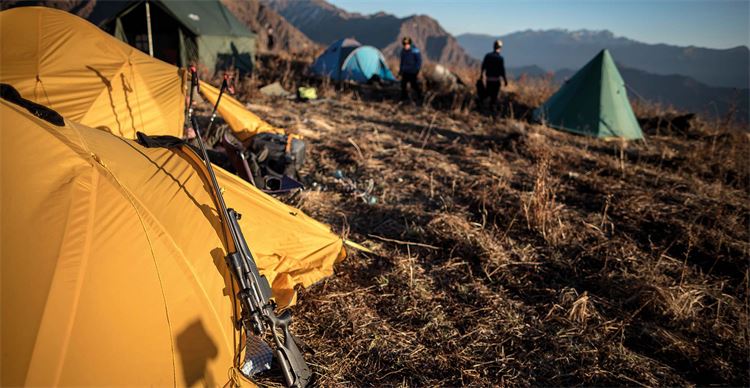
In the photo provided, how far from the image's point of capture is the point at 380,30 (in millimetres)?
120250

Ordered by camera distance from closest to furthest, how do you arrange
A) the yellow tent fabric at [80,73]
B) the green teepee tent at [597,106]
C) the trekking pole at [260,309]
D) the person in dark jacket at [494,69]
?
the trekking pole at [260,309] < the yellow tent fabric at [80,73] < the green teepee tent at [597,106] < the person in dark jacket at [494,69]

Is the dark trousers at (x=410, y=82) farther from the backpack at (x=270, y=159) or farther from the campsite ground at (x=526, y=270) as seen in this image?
the backpack at (x=270, y=159)

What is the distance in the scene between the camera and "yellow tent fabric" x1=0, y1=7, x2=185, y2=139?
13.6 ft

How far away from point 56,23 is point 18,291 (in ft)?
14.1

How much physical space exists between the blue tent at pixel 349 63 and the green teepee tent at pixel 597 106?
19.7 ft

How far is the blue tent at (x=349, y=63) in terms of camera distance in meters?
12.4

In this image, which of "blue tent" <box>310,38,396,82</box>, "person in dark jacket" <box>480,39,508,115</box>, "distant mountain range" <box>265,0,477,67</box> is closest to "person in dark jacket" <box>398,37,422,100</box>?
"person in dark jacket" <box>480,39,508,115</box>

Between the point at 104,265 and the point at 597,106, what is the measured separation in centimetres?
922

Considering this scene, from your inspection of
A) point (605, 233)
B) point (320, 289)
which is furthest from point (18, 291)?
point (605, 233)

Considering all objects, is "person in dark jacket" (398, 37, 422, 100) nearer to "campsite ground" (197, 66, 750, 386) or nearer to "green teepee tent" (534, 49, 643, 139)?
"green teepee tent" (534, 49, 643, 139)

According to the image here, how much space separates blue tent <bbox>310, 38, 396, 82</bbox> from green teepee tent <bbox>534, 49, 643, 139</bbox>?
602cm

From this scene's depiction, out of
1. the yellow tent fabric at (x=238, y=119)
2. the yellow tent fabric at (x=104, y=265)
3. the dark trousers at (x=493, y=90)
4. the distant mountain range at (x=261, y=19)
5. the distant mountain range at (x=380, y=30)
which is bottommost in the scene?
the yellow tent fabric at (x=104, y=265)

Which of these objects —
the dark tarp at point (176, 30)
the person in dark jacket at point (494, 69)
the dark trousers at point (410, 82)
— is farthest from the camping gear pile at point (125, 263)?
the dark tarp at point (176, 30)

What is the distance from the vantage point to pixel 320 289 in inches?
130
